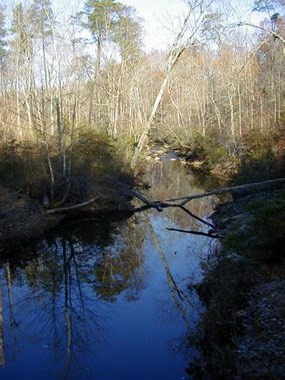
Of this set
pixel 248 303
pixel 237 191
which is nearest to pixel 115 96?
pixel 237 191

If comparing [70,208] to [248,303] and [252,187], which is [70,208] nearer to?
[252,187]

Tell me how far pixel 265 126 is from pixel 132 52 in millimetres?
13524

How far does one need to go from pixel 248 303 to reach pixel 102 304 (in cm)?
359

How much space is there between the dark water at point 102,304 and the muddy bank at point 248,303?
0.54 m

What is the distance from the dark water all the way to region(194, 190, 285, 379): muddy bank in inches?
21.4

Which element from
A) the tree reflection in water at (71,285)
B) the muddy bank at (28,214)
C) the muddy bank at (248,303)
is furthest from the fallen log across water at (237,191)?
the muddy bank at (248,303)

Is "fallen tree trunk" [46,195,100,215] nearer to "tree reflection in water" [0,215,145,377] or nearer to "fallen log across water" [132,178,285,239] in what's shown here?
"tree reflection in water" [0,215,145,377]

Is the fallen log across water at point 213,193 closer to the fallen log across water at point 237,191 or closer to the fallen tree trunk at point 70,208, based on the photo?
the fallen log across water at point 237,191

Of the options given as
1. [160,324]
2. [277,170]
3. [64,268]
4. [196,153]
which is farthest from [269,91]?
[160,324]

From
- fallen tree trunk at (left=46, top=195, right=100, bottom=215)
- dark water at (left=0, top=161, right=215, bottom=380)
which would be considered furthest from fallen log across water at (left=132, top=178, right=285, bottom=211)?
fallen tree trunk at (left=46, top=195, right=100, bottom=215)

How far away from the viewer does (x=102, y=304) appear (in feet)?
31.9

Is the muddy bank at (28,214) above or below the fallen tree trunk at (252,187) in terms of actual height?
below

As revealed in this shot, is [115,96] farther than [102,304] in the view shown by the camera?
Yes

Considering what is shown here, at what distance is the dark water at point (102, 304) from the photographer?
7266 mm
